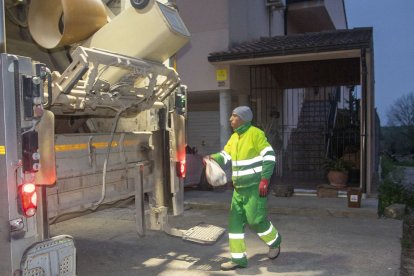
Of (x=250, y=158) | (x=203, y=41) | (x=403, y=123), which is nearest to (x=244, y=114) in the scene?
(x=250, y=158)

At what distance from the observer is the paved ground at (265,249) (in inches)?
203

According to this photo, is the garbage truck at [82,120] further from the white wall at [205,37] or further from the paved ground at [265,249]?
the white wall at [205,37]

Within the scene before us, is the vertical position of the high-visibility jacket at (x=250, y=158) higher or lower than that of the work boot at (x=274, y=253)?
higher

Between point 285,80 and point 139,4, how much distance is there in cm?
1091

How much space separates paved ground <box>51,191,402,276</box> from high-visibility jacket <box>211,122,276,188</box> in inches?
38.6

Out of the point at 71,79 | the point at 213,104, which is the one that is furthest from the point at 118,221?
the point at 213,104

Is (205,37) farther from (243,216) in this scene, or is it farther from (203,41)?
(243,216)

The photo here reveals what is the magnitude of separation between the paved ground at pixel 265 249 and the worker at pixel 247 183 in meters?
0.32

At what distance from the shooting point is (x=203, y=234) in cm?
554

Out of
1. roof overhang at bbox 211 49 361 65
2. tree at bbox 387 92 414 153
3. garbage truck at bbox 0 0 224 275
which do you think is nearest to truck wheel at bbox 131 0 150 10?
garbage truck at bbox 0 0 224 275

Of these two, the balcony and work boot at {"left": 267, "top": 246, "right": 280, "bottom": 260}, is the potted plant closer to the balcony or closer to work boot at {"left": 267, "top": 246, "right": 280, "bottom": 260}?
work boot at {"left": 267, "top": 246, "right": 280, "bottom": 260}

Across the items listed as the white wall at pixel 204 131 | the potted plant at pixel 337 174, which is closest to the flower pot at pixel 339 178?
the potted plant at pixel 337 174

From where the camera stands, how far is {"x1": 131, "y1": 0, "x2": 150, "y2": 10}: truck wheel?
13.9 ft

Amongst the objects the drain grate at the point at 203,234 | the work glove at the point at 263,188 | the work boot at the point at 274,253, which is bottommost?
the work boot at the point at 274,253
